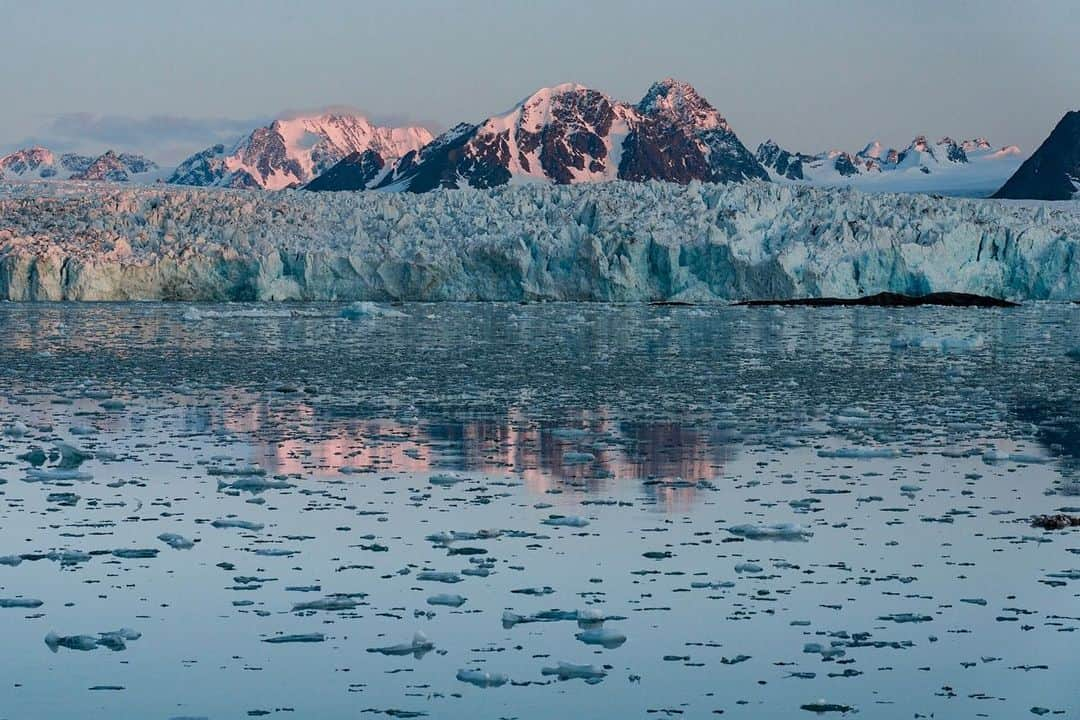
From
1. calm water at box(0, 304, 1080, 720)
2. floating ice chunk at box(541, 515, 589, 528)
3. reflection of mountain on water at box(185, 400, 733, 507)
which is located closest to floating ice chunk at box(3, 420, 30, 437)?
calm water at box(0, 304, 1080, 720)

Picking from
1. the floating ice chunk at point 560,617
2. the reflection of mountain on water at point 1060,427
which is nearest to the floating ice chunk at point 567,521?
the floating ice chunk at point 560,617

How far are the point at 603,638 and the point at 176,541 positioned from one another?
2.97m

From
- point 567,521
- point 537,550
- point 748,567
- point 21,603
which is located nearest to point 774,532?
point 748,567

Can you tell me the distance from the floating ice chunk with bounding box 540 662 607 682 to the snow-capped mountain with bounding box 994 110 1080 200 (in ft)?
498

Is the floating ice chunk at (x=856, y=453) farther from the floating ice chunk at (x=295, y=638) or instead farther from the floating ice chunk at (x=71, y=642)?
the floating ice chunk at (x=71, y=642)

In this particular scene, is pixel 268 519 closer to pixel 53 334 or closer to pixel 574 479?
pixel 574 479

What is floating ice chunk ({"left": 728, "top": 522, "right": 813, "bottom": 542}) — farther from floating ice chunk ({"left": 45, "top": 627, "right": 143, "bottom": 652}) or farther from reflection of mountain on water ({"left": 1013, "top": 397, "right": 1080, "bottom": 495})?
floating ice chunk ({"left": 45, "top": 627, "right": 143, "bottom": 652})

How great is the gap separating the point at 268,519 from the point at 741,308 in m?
41.6

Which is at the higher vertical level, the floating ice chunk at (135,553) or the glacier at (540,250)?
the glacier at (540,250)

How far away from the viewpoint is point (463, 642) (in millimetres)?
6207

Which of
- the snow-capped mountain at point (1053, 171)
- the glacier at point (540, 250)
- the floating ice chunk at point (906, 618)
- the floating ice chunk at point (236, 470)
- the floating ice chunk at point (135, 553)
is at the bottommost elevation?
the floating ice chunk at point (135, 553)

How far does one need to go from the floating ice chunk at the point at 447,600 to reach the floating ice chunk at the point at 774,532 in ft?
7.07

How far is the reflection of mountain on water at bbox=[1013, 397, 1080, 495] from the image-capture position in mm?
10938

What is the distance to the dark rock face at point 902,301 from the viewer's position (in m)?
50.9
